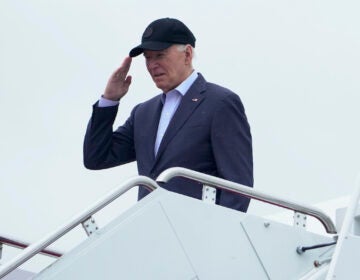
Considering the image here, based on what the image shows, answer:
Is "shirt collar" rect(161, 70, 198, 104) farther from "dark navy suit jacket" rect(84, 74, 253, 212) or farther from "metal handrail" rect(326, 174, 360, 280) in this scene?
"metal handrail" rect(326, 174, 360, 280)

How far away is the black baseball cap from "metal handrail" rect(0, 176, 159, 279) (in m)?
1.20

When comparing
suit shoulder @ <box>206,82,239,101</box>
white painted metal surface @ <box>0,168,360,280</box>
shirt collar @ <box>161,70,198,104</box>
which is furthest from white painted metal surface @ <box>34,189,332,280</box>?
shirt collar @ <box>161,70,198,104</box>

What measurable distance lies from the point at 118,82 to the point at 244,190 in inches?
50.8

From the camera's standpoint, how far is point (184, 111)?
5.89m

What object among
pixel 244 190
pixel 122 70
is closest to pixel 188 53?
pixel 122 70

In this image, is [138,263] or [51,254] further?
[51,254]

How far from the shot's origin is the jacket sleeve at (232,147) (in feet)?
18.6

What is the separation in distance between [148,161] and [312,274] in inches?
45.2

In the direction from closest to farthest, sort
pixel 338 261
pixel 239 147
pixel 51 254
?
pixel 338 261, pixel 239 147, pixel 51 254

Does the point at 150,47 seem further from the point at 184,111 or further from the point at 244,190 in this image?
the point at 244,190

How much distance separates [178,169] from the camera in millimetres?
5074

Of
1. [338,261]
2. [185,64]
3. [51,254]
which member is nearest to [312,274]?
[338,261]

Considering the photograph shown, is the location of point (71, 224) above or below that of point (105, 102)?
below

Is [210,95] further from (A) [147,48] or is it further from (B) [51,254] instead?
(B) [51,254]
